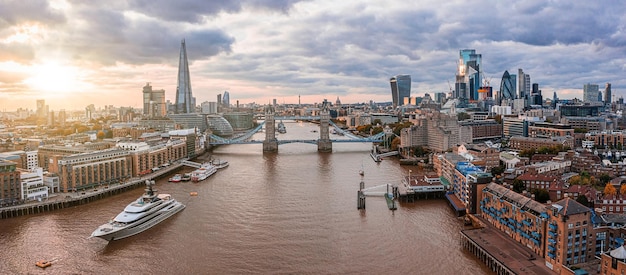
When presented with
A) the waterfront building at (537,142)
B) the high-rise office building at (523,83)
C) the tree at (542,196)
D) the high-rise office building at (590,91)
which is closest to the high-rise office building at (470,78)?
the high-rise office building at (523,83)

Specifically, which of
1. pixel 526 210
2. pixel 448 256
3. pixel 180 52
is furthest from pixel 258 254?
pixel 180 52

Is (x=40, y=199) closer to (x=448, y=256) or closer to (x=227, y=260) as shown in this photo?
(x=227, y=260)

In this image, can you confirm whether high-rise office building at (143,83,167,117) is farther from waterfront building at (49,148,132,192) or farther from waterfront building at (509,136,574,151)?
waterfront building at (509,136,574,151)

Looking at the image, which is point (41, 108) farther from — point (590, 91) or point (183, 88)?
point (590, 91)

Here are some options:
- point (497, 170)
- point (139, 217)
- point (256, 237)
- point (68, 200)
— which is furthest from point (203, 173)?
point (497, 170)

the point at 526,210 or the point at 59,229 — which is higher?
the point at 526,210

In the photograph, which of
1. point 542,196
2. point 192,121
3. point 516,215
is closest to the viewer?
point 516,215
